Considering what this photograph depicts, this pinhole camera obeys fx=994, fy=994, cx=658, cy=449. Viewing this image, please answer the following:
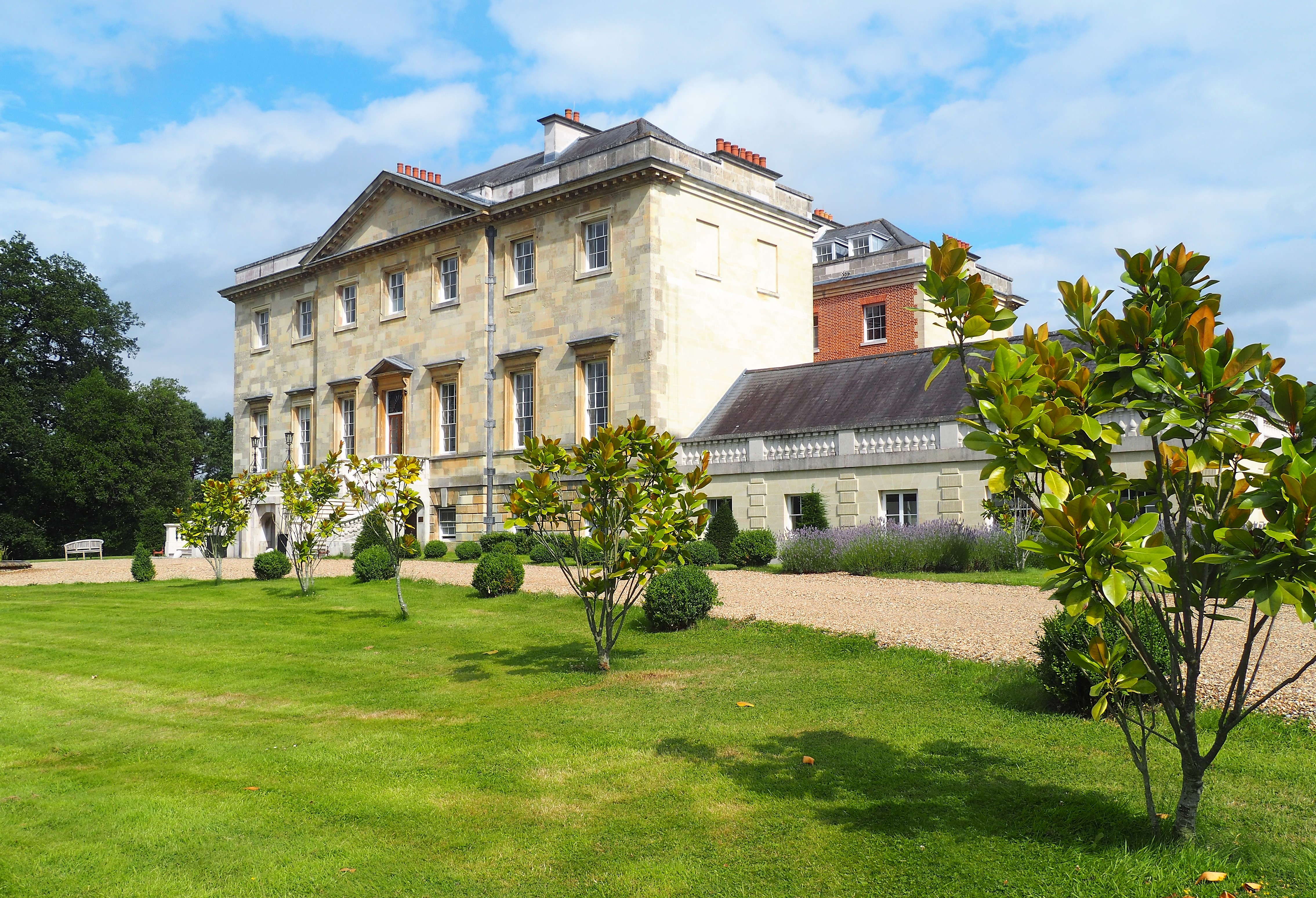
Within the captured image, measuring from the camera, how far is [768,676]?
9578 mm

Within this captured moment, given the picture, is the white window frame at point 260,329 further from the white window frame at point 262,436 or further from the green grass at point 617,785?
the green grass at point 617,785

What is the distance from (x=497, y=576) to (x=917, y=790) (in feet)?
38.9

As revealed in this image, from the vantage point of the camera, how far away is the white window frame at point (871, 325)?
118 ft

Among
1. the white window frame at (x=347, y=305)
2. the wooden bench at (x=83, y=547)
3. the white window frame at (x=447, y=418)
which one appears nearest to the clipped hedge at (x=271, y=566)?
the white window frame at (x=447, y=418)

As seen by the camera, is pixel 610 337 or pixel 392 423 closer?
pixel 610 337

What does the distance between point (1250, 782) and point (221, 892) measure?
5861 mm

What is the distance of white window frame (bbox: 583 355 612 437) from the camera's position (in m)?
28.4

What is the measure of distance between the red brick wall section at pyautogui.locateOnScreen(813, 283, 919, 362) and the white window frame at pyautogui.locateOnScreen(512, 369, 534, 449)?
1025 centimetres

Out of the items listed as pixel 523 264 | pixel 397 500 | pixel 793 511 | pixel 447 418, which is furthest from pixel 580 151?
pixel 397 500

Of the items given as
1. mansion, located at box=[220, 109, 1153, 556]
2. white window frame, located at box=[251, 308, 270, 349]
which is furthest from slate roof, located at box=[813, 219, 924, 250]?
white window frame, located at box=[251, 308, 270, 349]

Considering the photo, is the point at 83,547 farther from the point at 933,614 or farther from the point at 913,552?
the point at 933,614

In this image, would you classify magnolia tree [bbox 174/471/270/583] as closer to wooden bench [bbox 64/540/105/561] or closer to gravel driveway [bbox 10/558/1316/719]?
gravel driveway [bbox 10/558/1316/719]

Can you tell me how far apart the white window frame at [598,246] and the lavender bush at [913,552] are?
38.6ft

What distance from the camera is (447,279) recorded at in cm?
3284
